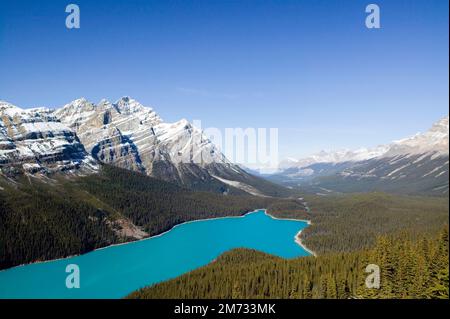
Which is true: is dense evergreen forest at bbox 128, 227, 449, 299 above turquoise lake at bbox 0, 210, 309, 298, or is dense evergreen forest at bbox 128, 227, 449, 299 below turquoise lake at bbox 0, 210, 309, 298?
Answer: above

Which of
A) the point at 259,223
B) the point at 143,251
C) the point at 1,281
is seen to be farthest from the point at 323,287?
the point at 259,223

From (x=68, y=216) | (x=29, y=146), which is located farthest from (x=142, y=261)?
(x=29, y=146)

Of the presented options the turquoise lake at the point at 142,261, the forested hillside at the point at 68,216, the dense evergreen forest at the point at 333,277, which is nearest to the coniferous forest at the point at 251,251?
the dense evergreen forest at the point at 333,277

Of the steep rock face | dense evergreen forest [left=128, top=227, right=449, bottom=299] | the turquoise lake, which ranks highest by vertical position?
the steep rock face

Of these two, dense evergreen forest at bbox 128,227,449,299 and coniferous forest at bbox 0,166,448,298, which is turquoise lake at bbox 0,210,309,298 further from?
dense evergreen forest at bbox 128,227,449,299

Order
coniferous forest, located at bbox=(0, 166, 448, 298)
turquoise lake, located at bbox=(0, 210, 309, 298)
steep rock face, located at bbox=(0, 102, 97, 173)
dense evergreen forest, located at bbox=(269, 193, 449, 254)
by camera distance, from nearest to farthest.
A: coniferous forest, located at bbox=(0, 166, 448, 298)
turquoise lake, located at bbox=(0, 210, 309, 298)
dense evergreen forest, located at bbox=(269, 193, 449, 254)
steep rock face, located at bbox=(0, 102, 97, 173)

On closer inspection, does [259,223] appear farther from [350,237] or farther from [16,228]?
[16,228]

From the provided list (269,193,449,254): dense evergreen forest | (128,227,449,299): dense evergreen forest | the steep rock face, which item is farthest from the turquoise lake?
the steep rock face

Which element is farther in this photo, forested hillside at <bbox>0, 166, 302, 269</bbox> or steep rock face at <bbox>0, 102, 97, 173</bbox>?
steep rock face at <bbox>0, 102, 97, 173</bbox>
